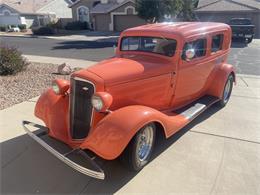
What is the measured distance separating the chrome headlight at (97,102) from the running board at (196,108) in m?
1.77

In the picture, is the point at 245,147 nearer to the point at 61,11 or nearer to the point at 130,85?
the point at 130,85

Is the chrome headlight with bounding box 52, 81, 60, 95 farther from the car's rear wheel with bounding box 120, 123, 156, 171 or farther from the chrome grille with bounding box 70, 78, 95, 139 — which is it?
the car's rear wheel with bounding box 120, 123, 156, 171

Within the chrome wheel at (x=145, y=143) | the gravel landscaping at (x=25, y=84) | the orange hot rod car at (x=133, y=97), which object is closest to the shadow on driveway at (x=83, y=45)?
the gravel landscaping at (x=25, y=84)

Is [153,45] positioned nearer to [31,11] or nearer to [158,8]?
[158,8]

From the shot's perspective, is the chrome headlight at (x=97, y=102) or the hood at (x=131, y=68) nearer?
the chrome headlight at (x=97, y=102)

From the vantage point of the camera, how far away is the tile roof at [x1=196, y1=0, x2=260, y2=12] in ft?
82.4

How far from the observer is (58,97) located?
4230mm

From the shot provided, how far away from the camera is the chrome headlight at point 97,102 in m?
3.37

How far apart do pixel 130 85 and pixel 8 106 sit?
11.8 ft

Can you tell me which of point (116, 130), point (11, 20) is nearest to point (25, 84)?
point (116, 130)

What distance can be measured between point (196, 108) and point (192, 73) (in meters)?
0.69

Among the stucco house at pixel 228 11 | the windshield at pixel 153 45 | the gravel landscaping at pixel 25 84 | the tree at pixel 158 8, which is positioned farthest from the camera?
the stucco house at pixel 228 11

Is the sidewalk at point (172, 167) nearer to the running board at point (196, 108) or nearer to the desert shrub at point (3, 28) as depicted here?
the running board at point (196, 108)

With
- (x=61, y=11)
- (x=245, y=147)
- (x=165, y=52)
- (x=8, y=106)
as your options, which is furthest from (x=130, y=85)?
(x=61, y=11)
